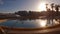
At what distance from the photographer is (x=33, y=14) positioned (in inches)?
537

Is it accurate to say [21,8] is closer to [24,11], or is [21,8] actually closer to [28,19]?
[24,11]

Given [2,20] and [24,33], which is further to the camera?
[2,20]

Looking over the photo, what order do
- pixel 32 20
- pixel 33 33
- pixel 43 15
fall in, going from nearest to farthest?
1. pixel 33 33
2. pixel 43 15
3. pixel 32 20

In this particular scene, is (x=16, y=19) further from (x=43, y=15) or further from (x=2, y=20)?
(x=43, y=15)

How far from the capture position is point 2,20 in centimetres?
1225

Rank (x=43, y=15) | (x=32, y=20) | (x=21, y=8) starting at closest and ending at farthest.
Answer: (x=21, y=8) → (x=43, y=15) → (x=32, y=20)

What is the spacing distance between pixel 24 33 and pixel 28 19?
524 cm

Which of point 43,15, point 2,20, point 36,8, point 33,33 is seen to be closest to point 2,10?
point 2,20

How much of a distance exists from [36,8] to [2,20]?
270cm

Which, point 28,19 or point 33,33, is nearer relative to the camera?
point 33,33

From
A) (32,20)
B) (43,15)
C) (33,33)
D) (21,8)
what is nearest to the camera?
(33,33)

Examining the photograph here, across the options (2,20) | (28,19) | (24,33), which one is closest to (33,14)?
(28,19)

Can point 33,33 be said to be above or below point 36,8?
below

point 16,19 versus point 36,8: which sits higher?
point 36,8
